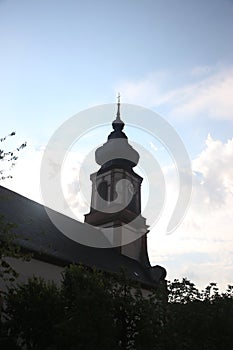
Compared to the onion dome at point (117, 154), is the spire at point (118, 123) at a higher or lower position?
higher

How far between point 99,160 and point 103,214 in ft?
18.5

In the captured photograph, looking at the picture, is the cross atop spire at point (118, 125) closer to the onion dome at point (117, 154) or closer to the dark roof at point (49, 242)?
the onion dome at point (117, 154)

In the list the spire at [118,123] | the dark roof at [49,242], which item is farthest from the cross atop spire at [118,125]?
the dark roof at [49,242]

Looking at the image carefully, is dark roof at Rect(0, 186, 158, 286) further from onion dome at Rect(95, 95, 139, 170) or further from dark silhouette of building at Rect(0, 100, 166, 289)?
onion dome at Rect(95, 95, 139, 170)

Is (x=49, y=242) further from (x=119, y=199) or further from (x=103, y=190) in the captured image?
(x=103, y=190)

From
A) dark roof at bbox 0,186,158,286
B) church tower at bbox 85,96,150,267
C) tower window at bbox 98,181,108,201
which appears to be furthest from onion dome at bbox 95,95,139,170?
dark roof at bbox 0,186,158,286

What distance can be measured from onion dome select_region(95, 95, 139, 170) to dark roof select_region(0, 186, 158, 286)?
283 inches

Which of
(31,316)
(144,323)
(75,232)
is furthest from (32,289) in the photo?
(75,232)

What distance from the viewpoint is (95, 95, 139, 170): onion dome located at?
37.0 meters

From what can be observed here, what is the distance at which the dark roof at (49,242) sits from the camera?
2161cm

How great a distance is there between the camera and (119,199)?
35.6 metres

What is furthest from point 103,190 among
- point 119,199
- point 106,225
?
point 106,225

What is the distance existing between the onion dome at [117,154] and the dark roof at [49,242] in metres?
7.18

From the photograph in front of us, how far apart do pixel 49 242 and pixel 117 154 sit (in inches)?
607
